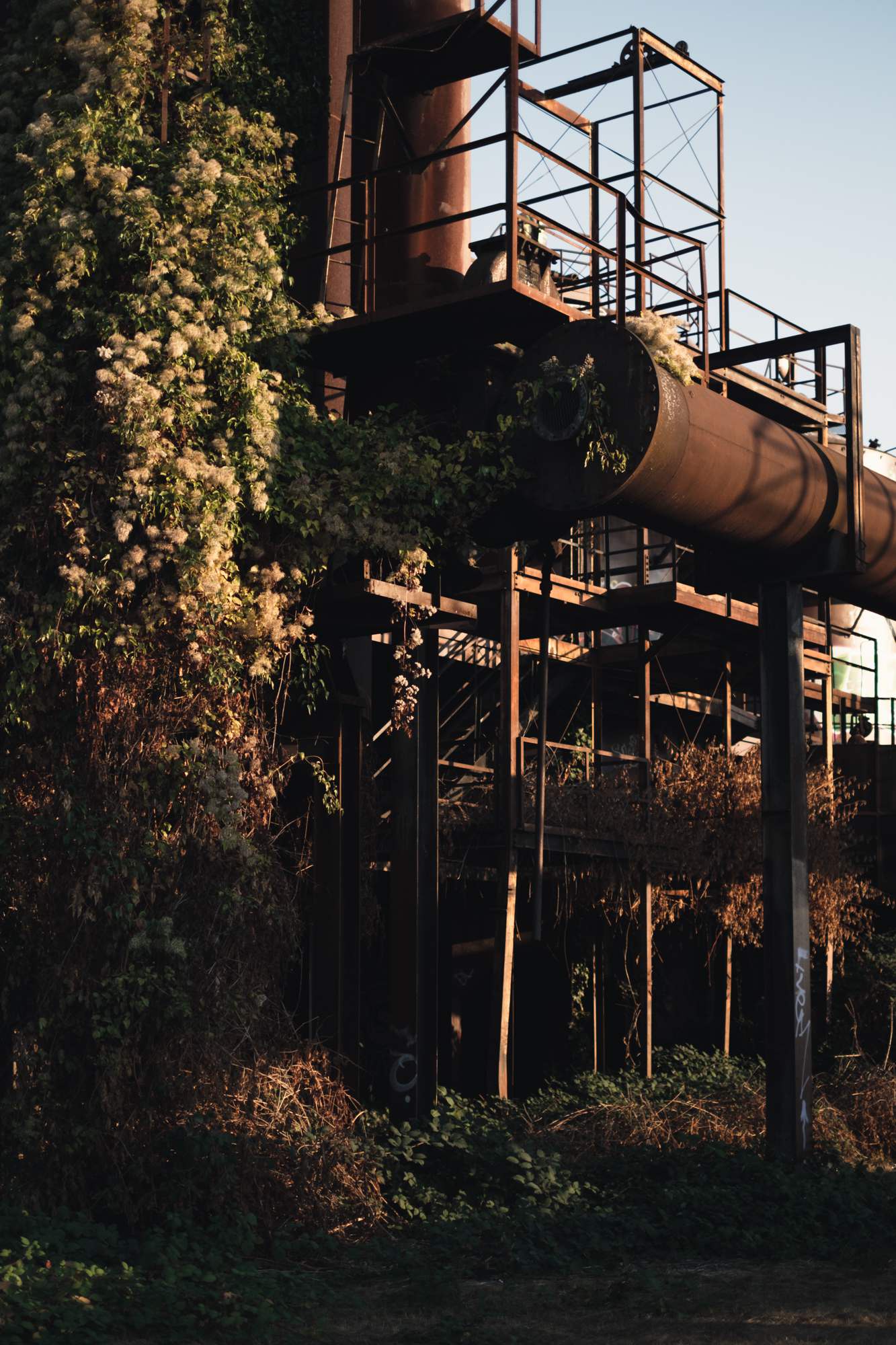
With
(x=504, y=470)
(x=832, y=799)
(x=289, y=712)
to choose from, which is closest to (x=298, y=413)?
(x=504, y=470)

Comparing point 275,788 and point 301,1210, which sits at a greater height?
point 275,788

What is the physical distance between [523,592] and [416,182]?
4467 mm

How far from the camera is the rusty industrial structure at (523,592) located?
1235 cm

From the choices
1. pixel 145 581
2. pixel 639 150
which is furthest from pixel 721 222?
pixel 145 581

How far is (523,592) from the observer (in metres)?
17.5

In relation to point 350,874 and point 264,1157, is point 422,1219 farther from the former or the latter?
point 350,874

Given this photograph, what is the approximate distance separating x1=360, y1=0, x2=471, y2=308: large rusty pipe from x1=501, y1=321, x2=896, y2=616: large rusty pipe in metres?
4.58

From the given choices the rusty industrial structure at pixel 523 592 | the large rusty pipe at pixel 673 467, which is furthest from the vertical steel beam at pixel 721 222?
the large rusty pipe at pixel 673 467

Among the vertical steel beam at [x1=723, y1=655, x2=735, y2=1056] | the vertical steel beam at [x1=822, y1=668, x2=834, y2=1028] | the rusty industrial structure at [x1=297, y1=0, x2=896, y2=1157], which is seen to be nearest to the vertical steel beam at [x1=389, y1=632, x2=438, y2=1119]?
the rusty industrial structure at [x1=297, y1=0, x2=896, y2=1157]

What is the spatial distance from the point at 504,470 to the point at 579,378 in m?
0.98

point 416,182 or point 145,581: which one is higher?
point 416,182

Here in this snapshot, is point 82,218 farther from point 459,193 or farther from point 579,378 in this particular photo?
point 459,193

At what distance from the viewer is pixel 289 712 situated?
13.6 meters

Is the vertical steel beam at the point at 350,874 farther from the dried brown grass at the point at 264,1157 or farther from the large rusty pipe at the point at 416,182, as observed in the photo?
the large rusty pipe at the point at 416,182
